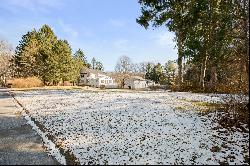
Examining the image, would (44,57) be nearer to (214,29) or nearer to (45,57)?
(45,57)

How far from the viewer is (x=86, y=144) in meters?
12.9

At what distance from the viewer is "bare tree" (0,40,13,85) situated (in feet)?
340

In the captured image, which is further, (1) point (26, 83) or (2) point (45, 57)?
(2) point (45, 57)

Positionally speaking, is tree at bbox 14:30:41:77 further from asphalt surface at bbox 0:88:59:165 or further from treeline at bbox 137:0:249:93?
asphalt surface at bbox 0:88:59:165

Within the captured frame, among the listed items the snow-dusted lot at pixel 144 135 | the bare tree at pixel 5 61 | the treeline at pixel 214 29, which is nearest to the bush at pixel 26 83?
the treeline at pixel 214 29

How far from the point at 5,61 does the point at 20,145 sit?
9894 centimetres

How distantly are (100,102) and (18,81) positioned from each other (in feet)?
111

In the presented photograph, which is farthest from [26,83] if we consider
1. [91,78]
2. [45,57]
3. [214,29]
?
[91,78]

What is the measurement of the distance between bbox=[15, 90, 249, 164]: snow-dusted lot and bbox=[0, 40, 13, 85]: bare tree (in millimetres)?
86977

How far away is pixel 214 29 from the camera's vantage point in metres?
19.2

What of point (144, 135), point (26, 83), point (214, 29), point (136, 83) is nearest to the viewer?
A: point (144, 135)

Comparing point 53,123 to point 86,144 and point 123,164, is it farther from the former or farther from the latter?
point 123,164

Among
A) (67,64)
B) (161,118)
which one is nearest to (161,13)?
(161,118)

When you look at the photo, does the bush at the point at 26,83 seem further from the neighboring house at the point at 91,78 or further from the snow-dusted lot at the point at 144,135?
the neighboring house at the point at 91,78
